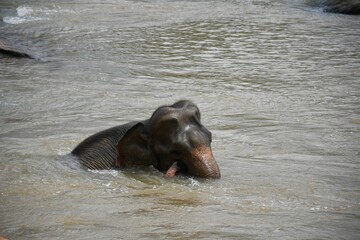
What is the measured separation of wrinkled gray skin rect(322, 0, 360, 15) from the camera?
18.2 m

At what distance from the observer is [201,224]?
167 inches

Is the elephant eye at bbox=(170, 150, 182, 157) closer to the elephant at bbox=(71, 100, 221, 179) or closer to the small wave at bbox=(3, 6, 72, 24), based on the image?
the elephant at bbox=(71, 100, 221, 179)

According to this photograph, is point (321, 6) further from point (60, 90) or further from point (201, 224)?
point (201, 224)

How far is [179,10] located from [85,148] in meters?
13.4

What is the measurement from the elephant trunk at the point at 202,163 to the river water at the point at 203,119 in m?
0.06

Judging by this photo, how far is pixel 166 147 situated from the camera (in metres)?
5.17

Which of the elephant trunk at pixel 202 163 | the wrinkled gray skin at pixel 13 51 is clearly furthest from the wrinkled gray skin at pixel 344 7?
the elephant trunk at pixel 202 163

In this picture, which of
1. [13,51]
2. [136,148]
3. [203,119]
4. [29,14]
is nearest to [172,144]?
[136,148]

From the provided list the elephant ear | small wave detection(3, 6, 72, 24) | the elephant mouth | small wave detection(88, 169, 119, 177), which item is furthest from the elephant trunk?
small wave detection(3, 6, 72, 24)

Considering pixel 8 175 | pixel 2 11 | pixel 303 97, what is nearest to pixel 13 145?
pixel 8 175

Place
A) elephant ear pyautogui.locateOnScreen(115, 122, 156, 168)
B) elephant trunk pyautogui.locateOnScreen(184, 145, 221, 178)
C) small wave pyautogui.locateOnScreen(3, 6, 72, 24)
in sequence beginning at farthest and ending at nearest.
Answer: small wave pyautogui.locateOnScreen(3, 6, 72, 24) → elephant ear pyautogui.locateOnScreen(115, 122, 156, 168) → elephant trunk pyautogui.locateOnScreen(184, 145, 221, 178)

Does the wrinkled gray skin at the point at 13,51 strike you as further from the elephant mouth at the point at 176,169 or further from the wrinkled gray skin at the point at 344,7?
the wrinkled gray skin at the point at 344,7

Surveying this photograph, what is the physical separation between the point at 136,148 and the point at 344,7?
45.9 ft

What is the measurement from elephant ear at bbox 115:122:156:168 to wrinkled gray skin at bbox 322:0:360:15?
13.8 metres
